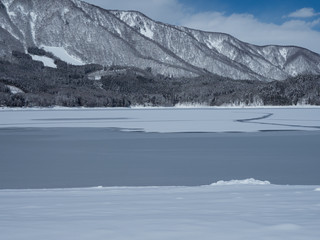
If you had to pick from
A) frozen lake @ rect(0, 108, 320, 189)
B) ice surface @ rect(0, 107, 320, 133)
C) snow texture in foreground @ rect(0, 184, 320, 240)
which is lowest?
ice surface @ rect(0, 107, 320, 133)

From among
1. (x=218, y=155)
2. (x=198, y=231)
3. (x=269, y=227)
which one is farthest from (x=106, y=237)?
(x=218, y=155)

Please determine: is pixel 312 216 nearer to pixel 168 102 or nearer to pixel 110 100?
pixel 110 100

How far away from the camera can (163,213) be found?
27.4ft

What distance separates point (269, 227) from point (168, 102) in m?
184

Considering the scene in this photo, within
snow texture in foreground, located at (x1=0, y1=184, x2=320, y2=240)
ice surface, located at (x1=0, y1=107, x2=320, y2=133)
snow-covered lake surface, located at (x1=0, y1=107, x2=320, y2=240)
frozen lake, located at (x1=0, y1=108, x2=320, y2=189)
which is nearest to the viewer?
snow texture in foreground, located at (x1=0, y1=184, x2=320, y2=240)

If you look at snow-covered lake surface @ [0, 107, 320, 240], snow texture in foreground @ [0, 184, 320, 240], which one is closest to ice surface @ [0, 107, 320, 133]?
snow-covered lake surface @ [0, 107, 320, 240]

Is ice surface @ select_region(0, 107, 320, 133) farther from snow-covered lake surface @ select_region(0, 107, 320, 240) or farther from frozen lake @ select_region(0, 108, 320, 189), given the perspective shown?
snow-covered lake surface @ select_region(0, 107, 320, 240)

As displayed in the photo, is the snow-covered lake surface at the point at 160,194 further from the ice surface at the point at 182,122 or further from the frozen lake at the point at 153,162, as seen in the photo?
the ice surface at the point at 182,122

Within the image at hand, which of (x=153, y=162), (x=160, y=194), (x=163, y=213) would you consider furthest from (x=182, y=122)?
(x=163, y=213)

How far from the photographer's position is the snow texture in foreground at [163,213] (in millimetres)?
6742

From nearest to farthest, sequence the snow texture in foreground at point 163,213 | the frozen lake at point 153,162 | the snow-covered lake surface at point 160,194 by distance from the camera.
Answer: the snow texture in foreground at point 163,213 < the snow-covered lake surface at point 160,194 < the frozen lake at point 153,162

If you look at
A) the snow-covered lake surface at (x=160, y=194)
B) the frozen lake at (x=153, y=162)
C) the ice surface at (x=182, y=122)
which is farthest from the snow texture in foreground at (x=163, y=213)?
the ice surface at (x=182, y=122)

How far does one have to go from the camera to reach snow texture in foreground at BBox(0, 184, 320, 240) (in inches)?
265

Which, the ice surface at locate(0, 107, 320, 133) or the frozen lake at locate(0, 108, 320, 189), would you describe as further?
the ice surface at locate(0, 107, 320, 133)
